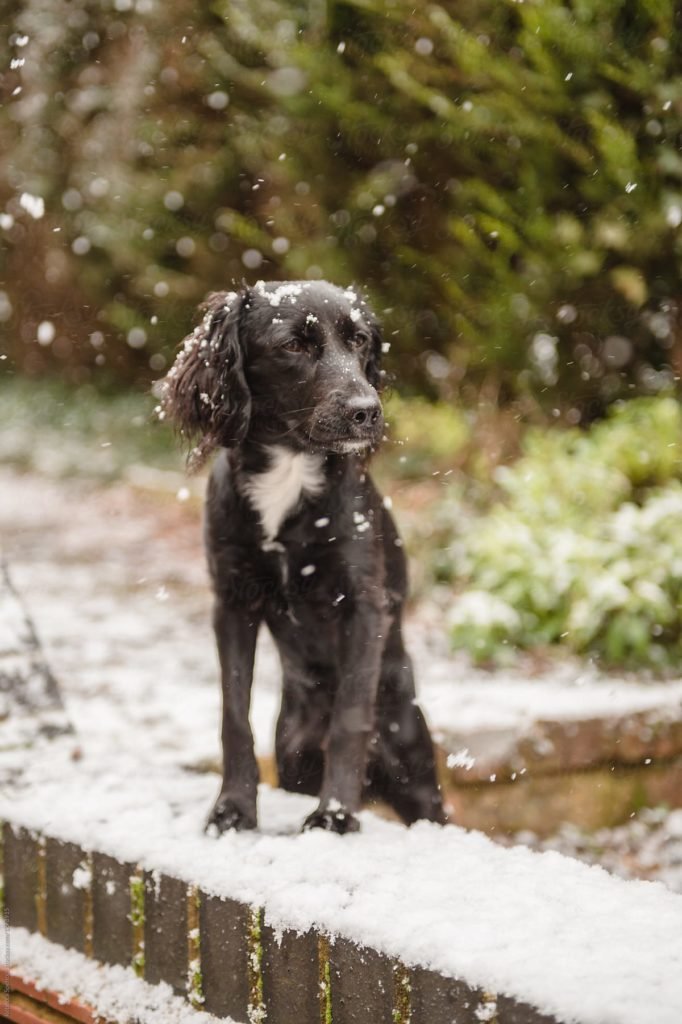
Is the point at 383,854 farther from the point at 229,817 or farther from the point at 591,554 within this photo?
the point at 591,554

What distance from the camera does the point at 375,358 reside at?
241 centimetres

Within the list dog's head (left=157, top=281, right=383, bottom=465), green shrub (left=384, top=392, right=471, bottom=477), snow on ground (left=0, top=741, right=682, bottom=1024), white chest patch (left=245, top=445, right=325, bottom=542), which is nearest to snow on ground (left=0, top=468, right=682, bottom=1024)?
snow on ground (left=0, top=741, right=682, bottom=1024)

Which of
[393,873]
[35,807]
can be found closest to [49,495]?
[35,807]

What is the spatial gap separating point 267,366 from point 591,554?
8.02ft

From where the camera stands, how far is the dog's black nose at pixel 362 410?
2090 mm

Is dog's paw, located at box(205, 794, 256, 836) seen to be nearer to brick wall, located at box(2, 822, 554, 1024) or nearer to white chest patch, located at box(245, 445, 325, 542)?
brick wall, located at box(2, 822, 554, 1024)

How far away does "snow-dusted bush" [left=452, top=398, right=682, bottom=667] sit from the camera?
4.14 meters

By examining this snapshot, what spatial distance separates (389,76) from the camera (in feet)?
20.0

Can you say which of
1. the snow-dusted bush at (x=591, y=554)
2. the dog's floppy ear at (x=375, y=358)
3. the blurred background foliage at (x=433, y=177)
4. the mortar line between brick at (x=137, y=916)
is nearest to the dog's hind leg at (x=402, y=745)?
the dog's floppy ear at (x=375, y=358)

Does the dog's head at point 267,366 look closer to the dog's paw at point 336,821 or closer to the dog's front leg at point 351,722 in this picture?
the dog's front leg at point 351,722

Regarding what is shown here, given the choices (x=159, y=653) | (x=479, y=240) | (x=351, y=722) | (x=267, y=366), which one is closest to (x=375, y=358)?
(x=267, y=366)

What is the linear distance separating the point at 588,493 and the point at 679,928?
3283mm

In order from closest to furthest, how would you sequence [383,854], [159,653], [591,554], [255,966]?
1. [255,966]
2. [383,854]
3. [591,554]
4. [159,653]

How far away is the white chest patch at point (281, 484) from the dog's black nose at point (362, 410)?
192mm
